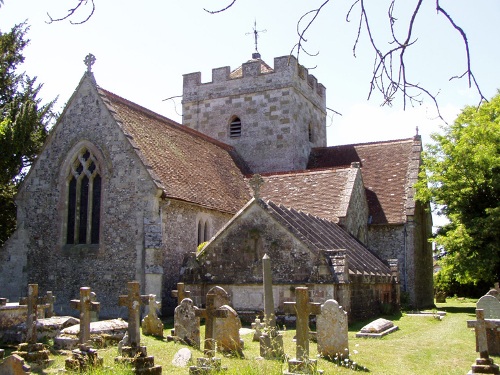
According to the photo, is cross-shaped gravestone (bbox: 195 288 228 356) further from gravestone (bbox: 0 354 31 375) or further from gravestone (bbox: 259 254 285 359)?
gravestone (bbox: 0 354 31 375)

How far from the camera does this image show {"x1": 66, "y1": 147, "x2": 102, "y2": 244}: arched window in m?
19.0

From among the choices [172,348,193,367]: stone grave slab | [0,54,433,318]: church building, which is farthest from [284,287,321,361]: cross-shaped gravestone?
[0,54,433,318]: church building

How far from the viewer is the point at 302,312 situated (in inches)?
373

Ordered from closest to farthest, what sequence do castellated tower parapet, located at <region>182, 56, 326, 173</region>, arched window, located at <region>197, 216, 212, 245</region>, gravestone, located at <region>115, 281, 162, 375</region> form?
1. gravestone, located at <region>115, 281, 162, 375</region>
2. arched window, located at <region>197, 216, 212, 245</region>
3. castellated tower parapet, located at <region>182, 56, 326, 173</region>

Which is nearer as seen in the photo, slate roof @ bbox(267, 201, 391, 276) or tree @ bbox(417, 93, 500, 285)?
slate roof @ bbox(267, 201, 391, 276)

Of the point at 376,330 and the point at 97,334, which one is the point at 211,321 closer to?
the point at 97,334

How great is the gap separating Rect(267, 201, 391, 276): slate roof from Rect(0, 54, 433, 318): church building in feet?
0.19

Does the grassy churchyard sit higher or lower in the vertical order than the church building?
lower

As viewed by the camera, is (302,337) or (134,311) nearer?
(302,337)

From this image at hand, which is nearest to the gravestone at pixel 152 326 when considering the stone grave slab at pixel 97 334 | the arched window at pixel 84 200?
the stone grave slab at pixel 97 334

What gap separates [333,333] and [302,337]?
1.85 meters

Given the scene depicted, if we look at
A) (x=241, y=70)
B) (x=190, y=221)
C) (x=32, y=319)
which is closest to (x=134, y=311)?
(x=32, y=319)

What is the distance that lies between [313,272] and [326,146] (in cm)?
1780

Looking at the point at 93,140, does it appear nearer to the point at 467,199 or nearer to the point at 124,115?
the point at 124,115
